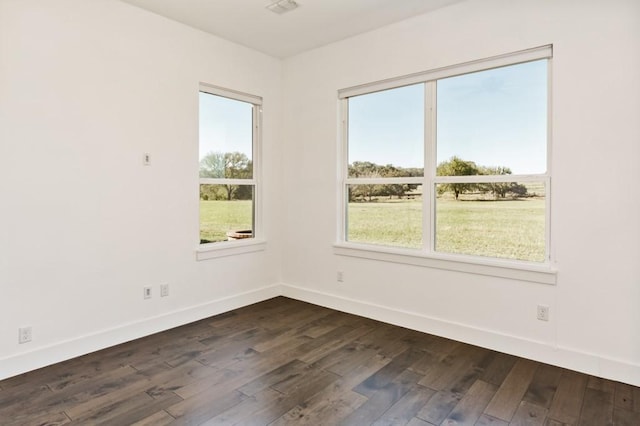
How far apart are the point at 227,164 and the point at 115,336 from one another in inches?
77.2

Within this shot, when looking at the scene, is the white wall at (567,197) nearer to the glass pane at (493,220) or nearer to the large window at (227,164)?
the glass pane at (493,220)

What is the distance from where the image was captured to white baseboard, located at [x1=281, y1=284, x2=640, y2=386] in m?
2.62

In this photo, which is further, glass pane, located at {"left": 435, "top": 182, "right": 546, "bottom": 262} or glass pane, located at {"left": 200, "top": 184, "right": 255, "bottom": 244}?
glass pane, located at {"left": 200, "top": 184, "right": 255, "bottom": 244}

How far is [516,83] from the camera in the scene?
10.2ft

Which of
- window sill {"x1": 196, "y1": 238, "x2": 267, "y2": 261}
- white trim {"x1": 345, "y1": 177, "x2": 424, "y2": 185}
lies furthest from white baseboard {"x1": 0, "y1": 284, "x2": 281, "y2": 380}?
white trim {"x1": 345, "y1": 177, "x2": 424, "y2": 185}

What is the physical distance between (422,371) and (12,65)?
3.56 m

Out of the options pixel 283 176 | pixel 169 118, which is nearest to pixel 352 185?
pixel 283 176

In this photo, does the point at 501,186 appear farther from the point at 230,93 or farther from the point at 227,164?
the point at 230,93

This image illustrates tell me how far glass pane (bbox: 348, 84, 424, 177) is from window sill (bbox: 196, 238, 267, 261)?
136cm

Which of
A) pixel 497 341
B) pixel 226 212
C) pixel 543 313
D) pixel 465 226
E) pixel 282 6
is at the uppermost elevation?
pixel 282 6

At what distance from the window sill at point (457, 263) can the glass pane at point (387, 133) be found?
30.4 inches

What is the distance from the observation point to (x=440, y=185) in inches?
139

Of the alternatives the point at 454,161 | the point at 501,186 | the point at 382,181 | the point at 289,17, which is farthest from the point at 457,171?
the point at 289,17

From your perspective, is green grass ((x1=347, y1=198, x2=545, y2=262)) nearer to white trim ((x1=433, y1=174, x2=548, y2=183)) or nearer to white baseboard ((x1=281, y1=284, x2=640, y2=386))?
white trim ((x1=433, y1=174, x2=548, y2=183))
